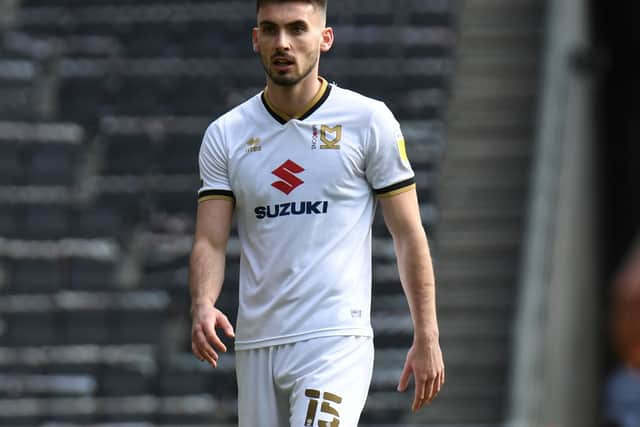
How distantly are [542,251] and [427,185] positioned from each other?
109 cm

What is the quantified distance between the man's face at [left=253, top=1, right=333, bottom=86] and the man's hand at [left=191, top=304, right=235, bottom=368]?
61 centimetres

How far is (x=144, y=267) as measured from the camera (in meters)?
9.95

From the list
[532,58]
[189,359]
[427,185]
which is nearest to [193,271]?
[189,359]

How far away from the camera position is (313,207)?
3.62 metres

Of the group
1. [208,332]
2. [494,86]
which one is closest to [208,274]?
[208,332]

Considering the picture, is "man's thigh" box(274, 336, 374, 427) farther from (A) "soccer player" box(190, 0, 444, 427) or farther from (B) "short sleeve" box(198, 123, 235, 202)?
(B) "short sleeve" box(198, 123, 235, 202)

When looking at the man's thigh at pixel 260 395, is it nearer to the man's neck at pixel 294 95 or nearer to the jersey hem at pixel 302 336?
the jersey hem at pixel 302 336

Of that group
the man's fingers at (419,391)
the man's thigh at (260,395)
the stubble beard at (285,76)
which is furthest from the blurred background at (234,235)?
the stubble beard at (285,76)

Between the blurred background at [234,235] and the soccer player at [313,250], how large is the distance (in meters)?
5.49

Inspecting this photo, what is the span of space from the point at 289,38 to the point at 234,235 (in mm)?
6953

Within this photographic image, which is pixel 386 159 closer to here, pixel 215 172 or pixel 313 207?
pixel 313 207

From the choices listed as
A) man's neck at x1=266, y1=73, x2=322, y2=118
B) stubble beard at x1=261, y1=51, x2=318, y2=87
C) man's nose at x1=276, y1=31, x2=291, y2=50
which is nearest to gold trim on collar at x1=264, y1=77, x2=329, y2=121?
man's neck at x1=266, y1=73, x2=322, y2=118

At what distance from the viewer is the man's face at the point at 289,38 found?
3.49 m

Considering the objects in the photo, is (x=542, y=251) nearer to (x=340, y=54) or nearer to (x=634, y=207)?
(x=340, y=54)
